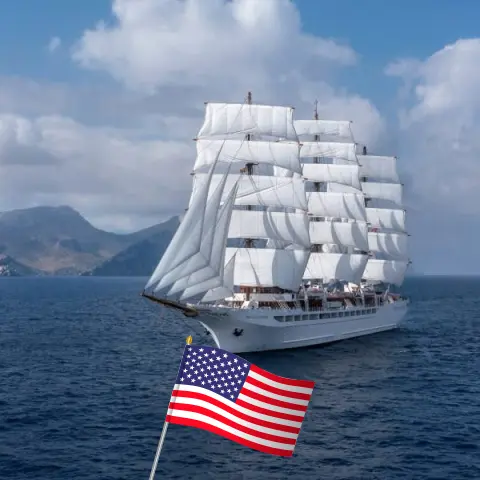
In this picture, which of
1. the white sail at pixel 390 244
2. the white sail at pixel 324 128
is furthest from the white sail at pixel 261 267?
the white sail at pixel 390 244

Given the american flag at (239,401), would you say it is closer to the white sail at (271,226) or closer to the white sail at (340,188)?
the white sail at (271,226)

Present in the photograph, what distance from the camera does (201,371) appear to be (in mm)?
15281

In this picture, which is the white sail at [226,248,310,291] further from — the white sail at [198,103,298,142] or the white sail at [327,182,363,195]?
the white sail at [327,182,363,195]

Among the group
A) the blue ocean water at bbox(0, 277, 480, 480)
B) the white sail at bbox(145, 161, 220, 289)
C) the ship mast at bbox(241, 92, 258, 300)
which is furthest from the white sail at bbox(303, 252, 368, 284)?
the white sail at bbox(145, 161, 220, 289)

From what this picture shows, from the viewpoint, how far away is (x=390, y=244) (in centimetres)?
10056

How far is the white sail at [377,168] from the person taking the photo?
340ft

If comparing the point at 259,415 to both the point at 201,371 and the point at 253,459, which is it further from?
the point at 253,459

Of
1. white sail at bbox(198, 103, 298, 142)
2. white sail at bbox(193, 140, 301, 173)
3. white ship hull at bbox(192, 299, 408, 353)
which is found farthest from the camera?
white sail at bbox(198, 103, 298, 142)

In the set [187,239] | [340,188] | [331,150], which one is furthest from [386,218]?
[187,239]

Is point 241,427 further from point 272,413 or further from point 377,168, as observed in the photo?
point 377,168

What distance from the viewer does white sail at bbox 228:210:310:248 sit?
69.9 metres

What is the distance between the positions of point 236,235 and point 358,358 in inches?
735

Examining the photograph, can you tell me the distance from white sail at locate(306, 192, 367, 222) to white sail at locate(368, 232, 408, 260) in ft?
39.5

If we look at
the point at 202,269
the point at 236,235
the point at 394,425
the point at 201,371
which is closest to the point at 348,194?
the point at 236,235
